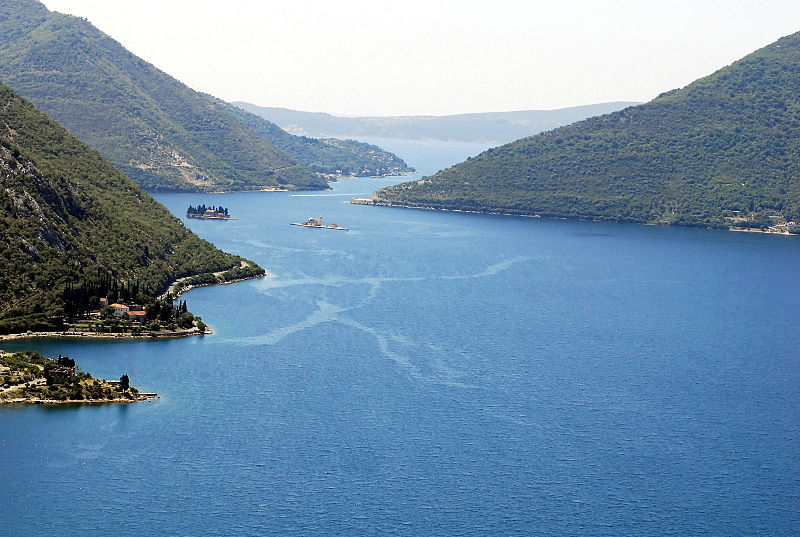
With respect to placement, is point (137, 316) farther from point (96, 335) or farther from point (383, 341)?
point (383, 341)

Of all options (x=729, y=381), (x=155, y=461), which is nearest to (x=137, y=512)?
(x=155, y=461)

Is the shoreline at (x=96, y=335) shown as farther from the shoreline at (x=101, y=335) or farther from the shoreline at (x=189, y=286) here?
the shoreline at (x=189, y=286)

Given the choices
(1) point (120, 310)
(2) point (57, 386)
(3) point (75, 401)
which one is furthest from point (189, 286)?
(3) point (75, 401)

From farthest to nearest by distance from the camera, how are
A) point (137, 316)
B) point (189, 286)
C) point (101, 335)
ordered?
point (189, 286) → point (137, 316) → point (101, 335)

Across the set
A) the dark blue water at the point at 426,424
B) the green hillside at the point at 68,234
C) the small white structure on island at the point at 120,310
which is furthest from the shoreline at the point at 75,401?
the small white structure on island at the point at 120,310

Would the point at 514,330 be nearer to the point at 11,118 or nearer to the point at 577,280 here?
the point at 577,280
